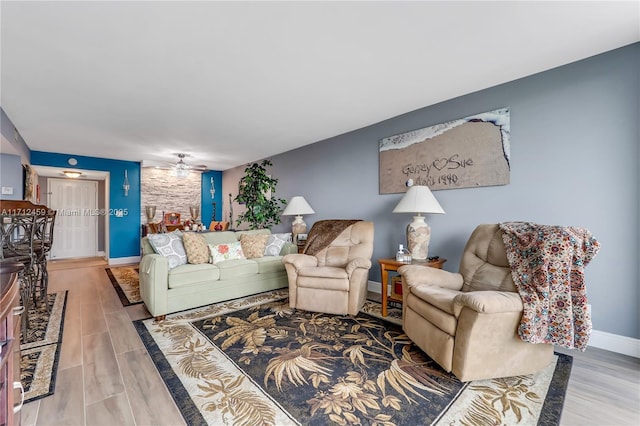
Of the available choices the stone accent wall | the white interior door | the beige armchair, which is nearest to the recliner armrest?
the beige armchair

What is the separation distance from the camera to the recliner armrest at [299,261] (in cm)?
317

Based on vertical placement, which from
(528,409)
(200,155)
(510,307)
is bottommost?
(528,409)

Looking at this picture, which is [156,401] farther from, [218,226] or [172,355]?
[218,226]

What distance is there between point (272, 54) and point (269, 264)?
8.32 feet

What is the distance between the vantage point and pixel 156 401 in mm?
1676

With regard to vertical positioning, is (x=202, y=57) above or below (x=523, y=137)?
above

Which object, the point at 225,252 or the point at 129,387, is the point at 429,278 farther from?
the point at 225,252

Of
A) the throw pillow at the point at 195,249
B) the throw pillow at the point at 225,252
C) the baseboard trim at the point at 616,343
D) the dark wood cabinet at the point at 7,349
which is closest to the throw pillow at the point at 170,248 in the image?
the throw pillow at the point at 195,249

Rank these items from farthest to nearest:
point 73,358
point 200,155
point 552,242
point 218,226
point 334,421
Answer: point 218,226
point 200,155
point 73,358
point 552,242
point 334,421

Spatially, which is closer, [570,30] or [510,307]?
[510,307]

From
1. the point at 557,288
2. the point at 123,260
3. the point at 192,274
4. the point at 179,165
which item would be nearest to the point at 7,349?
the point at 192,274

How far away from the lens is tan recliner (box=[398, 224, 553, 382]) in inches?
70.4

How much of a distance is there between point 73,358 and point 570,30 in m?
4.41

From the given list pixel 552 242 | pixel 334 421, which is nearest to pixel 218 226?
pixel 334 421
